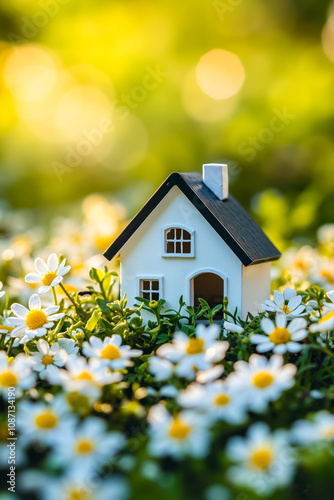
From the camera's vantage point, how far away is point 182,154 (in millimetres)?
3094

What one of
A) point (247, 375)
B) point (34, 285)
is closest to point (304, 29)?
point (34, 285)

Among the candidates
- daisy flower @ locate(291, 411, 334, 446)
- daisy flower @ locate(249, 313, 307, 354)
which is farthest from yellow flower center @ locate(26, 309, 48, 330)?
daisy flower @ locate(291, 411, 334, 446)

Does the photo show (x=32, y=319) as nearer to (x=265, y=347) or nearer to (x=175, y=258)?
(x=175, y=258)

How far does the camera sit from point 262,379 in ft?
2.38

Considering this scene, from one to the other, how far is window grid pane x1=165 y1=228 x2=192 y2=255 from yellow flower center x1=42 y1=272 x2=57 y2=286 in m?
0.21

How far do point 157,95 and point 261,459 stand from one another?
9.87 feet

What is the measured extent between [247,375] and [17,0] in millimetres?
3477

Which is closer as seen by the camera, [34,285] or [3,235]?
[34,285]

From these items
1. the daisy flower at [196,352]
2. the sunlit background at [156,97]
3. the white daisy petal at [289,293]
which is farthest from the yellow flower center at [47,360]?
the sunlit background at [156,97]

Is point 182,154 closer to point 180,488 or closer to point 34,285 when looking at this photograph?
point 34,285

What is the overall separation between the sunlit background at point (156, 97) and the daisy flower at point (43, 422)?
2.15 metres

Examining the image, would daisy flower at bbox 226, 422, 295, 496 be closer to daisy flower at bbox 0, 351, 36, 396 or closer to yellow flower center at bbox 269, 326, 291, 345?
yellow flower center at bbox 269, 326, 291, 345

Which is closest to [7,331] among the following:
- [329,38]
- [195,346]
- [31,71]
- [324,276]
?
[195,346]

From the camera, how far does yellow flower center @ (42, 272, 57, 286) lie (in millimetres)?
1033
